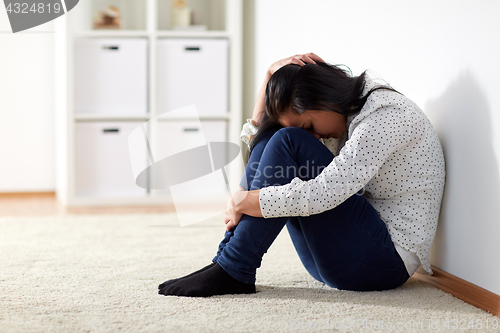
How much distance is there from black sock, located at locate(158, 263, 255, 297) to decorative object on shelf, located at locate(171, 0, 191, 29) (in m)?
2.11

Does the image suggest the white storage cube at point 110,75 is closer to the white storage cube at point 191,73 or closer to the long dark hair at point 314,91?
the white storage cube at point 191,73

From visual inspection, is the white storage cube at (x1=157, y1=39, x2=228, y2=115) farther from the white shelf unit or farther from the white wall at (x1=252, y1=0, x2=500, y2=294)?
the white wall at (x1=252, y1=0, x2=500, y2=294)

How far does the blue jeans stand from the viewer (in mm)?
1182

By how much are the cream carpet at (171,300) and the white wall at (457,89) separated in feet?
0.44

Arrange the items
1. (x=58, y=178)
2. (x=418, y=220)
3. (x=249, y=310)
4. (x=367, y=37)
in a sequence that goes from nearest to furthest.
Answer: (x=249, y=310), (x=418, y=220), (x=367, y=37), (x=58, y=178)

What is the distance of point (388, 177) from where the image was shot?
126 centimetres

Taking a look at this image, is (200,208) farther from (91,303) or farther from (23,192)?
(91,303)

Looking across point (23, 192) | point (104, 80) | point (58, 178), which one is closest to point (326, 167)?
point (104, 80)

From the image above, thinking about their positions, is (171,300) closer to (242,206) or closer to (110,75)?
(242,206)

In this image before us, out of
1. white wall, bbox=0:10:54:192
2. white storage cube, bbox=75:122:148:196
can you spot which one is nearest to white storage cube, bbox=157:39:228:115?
white storage cube, bbox=75:122:148:196

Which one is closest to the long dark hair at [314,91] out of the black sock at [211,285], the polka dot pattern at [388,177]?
the polka dot pattern at [388,177]

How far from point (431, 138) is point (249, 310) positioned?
58 centimetres

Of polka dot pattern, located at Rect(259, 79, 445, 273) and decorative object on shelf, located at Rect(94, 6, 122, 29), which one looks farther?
decorative object on shelf, located at Rect(94, 6, 122, 29)

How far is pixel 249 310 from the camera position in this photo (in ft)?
3.76
